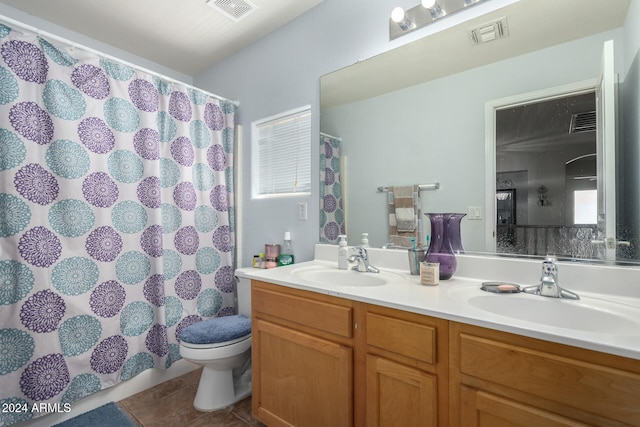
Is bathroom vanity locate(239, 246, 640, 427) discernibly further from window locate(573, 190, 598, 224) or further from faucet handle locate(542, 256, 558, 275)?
window locate(573, 190, 598, 224)

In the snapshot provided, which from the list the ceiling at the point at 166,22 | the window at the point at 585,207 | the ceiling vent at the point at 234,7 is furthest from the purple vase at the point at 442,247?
the ceiling vent at the point at 234,7

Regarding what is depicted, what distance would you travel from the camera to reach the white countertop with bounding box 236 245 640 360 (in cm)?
74

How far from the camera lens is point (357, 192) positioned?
1770mm

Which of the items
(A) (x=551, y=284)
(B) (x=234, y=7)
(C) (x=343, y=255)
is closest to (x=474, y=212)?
(A) (x=551, y=284)

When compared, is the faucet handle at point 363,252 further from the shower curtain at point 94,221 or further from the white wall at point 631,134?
the shower curtain at point 94,221

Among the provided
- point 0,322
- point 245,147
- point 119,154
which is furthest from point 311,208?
point 0,322

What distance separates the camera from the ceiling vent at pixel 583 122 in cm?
113

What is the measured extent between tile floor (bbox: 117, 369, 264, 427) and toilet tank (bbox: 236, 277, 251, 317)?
515mm

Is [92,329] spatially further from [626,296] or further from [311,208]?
[626,296]

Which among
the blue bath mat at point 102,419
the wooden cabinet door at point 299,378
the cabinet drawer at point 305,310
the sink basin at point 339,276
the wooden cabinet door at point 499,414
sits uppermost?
the sink basin at point 339,276

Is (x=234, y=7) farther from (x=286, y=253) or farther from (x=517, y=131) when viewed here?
(x=517, y=131)

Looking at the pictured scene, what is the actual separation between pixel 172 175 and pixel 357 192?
4.07 ft

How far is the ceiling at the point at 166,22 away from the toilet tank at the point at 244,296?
171 cm

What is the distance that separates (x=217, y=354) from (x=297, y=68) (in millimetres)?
1793
